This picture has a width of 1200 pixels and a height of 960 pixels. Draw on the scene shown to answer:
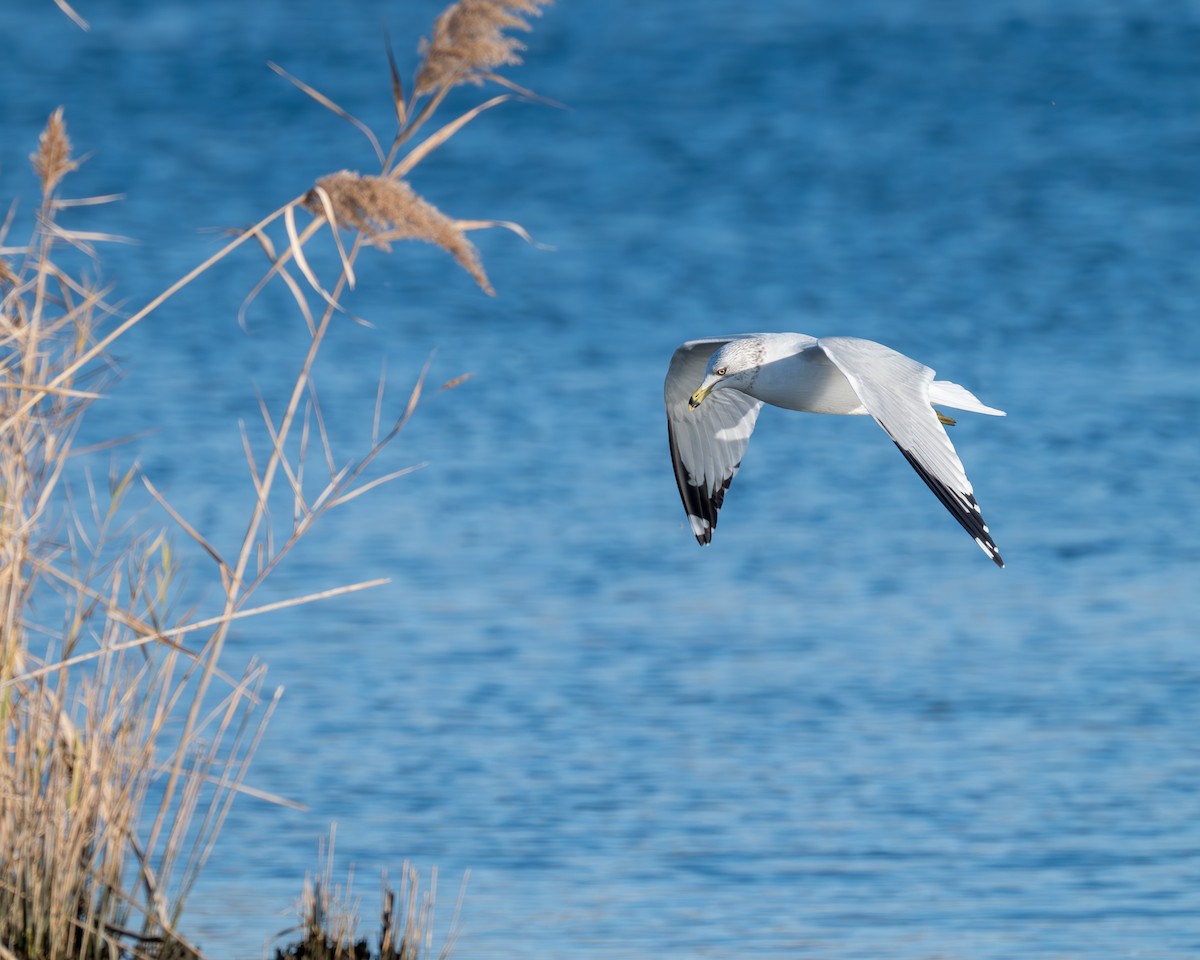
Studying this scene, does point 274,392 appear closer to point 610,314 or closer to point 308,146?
point 610,314

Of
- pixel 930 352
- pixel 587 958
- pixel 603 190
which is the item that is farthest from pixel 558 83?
pixel 587 958

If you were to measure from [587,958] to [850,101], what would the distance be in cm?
1774

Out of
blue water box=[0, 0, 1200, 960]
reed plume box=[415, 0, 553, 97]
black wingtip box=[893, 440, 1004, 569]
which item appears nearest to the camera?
reed plume box=[415, 0, 553, 97]

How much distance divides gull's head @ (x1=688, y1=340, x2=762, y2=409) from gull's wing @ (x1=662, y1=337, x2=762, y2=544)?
0.71 m

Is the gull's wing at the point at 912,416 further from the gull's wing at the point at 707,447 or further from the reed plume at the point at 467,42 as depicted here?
the reed plume at the point at 467,42

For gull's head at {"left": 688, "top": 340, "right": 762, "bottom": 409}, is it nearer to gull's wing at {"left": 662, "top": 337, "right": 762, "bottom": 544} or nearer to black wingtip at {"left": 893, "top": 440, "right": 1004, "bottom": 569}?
black wingtip at {"left": 893, "top": 440, "right": 1004, "bottom": 569}

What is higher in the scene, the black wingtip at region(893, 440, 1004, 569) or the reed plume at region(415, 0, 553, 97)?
the reed plume at region(415, 0, 553, 97)

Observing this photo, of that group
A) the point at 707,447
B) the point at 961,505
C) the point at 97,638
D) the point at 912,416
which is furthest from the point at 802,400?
the point at 97,638

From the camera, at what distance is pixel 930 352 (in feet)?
48.5

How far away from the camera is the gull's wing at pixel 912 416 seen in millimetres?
4219

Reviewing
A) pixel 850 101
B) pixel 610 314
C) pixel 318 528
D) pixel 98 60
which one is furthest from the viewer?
pixel 98 60

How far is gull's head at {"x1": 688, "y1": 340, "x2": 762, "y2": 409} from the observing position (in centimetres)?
473

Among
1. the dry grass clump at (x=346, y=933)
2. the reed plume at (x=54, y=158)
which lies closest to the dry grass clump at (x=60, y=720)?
the reed plume at (x=54, y=158)

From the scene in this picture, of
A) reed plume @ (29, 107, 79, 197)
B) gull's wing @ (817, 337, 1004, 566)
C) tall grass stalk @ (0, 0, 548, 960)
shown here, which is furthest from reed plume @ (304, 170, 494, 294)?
gull's wing @ (817, 337, 1004, 566)
